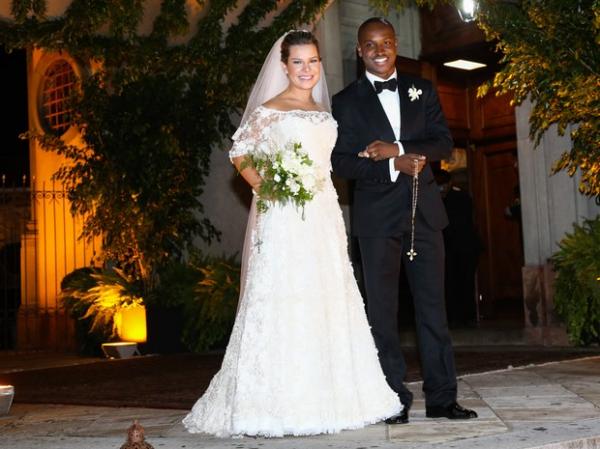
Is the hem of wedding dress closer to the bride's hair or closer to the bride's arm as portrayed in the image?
the bride's arm

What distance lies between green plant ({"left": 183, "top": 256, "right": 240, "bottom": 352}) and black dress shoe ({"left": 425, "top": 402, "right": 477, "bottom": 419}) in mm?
6149

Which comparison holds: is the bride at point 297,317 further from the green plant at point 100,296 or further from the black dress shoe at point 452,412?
the green plant at point 100,296

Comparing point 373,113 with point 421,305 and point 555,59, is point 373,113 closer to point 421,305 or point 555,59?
point 421,305

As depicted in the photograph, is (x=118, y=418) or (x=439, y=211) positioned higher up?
(x=439, y=211)

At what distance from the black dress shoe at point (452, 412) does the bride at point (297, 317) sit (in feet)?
0.79

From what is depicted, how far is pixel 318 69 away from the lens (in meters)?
5.38

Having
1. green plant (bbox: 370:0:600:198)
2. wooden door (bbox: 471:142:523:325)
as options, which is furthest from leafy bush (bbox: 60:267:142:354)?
green plant (bbox: 370:0:600:198)

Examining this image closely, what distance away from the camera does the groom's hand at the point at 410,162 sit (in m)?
5.16

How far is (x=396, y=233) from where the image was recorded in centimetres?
527

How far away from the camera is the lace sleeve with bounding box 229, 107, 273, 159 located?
5.34 m

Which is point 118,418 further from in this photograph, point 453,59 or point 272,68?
point 453,59

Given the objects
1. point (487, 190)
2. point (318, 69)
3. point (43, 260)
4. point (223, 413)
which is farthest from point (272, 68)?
point (43, 260)

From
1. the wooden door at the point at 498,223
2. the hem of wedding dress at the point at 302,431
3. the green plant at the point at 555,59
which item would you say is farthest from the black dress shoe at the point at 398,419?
the wooden door at the point at 498,223

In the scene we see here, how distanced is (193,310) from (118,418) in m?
5.63
